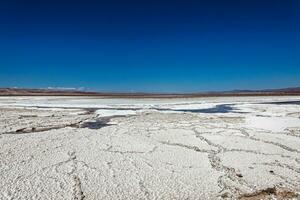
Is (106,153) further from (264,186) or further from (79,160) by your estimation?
(264,186)

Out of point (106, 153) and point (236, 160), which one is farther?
point (106, 153)

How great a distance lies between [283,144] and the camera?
7.79m

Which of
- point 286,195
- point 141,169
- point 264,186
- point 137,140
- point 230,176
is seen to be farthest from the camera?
point 137,140

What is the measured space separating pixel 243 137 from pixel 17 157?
18.3 ft

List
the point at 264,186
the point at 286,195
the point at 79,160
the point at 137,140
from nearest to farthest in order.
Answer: the point at 286,195 → the point at 264,186 → the point at 79,160 → the point at 137,140

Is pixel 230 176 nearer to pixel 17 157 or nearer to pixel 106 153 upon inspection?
pixel 106 153

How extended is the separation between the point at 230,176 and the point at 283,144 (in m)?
3.07

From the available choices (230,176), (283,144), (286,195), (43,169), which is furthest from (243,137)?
(43,169)

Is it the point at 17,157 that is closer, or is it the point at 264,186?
the point at 264,186

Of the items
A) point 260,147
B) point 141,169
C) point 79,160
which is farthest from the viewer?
point 260,147

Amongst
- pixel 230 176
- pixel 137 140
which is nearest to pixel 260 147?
pixel 230 176

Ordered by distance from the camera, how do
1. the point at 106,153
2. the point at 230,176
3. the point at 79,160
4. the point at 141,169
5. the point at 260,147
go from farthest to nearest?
1. the point at 260,147
2. the point at 106,153
3. the point at 79,160
4. the point at 141,169
5. the point at 230,176

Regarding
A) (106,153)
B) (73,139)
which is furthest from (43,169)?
(73,139)

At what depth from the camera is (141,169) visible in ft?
18.7
